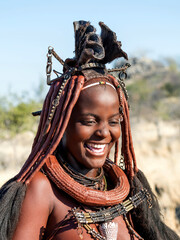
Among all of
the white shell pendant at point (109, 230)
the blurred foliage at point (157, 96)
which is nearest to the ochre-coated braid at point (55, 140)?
the white shell pendant at point (109, 230)

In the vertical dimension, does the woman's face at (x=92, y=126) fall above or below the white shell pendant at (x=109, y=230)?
above

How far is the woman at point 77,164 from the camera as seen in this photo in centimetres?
214

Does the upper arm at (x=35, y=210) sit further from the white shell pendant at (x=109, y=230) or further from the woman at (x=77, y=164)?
the white shell pendant at (x=109, y=230)

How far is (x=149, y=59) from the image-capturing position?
48.6m

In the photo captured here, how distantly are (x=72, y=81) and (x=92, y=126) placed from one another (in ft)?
0.96

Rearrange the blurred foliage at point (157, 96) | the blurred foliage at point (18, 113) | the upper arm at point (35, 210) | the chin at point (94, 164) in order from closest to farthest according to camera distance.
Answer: the upper arm at point (35, 210)
the chin at point (94, 164)
the blurred foliage at point (18, 113)
the blurred foliage at point (157, 96)

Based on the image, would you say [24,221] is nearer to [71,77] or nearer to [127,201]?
[127,201]

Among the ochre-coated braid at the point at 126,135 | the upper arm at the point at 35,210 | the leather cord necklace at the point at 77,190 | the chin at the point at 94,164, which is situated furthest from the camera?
the ochre-coated braid at the point at 126,135

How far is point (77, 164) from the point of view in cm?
237

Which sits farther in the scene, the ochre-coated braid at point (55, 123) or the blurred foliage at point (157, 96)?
the blurred foliage at point (157, 96)

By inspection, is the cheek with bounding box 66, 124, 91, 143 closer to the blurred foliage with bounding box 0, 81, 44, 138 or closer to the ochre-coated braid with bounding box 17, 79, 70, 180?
the ochre-coated braid with bounding box 17, 79, 70, 180

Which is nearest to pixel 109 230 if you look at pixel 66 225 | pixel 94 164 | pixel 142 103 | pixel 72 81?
pixel 66 225

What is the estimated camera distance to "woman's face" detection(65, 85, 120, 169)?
87.8 inches

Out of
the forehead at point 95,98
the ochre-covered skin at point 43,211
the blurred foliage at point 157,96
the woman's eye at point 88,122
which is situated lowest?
the ochre-covered skin at point 43,211
